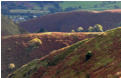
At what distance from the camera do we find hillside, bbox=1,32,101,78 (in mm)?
113625

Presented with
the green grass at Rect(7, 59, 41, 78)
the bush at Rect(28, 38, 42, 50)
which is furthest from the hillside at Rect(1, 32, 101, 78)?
the green grass at Rect(7, 59, 41, 78)

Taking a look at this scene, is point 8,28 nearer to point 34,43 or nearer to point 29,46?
point 29,46

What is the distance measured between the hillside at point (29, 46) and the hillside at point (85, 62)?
41.2 meters

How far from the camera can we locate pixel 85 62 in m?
54.9

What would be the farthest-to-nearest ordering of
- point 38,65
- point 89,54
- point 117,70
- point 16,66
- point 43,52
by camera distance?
point 43,52 → point 16,66 → point 38,65 → point 89,54 → point 117,70

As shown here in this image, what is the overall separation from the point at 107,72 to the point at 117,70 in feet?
6.64

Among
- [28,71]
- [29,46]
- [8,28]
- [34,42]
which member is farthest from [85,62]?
[8,28]

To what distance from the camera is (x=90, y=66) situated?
5212 centimetres

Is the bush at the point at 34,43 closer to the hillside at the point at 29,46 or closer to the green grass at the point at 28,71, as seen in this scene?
the hillside at the point at 29,46

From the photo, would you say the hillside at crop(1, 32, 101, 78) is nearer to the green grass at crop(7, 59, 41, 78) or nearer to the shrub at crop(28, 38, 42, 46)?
the shrub at crop(28, 38, 42, 46)

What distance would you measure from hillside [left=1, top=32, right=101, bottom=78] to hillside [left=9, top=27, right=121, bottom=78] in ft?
135

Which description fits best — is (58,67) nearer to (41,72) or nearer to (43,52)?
(41,72)

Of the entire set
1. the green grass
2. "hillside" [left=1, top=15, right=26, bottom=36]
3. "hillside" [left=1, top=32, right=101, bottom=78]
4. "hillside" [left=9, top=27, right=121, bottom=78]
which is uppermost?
"hillside" [left=9, top=27, right=121, bottom=78]

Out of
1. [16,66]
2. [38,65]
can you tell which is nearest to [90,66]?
[38,65]
